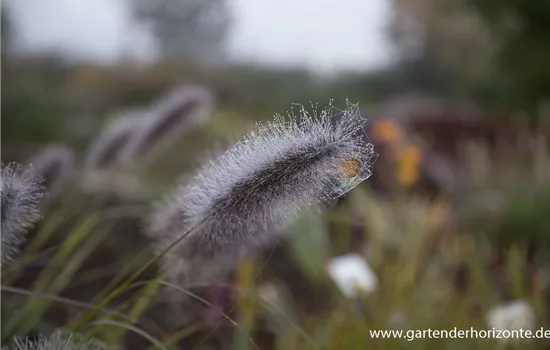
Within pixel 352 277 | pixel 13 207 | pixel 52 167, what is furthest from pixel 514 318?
pixel 13 207

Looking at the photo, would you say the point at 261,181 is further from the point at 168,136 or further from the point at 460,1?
the point at 460,1

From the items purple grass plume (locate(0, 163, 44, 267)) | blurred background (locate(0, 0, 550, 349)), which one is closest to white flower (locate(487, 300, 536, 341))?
blurred background (locate(0, 0, 550, 349))

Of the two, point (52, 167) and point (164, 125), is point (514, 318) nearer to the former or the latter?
point (164, 125)

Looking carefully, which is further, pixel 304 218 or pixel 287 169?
pixel 304 218

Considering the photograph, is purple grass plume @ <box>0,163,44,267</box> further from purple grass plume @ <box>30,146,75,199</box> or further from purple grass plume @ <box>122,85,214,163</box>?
purple grass plume @ <box>122,85,214,163</box>

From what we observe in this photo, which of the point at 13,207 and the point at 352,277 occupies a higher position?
the point at 352,277

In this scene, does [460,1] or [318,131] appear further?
[460,1]

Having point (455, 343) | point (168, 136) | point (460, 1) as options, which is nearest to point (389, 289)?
point (455, 343)

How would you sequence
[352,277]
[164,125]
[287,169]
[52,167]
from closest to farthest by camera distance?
[287,169] < [52,167] < [164,125] < [352,277]

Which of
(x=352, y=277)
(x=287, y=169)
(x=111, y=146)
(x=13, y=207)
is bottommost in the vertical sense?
(x=13, y=207)
